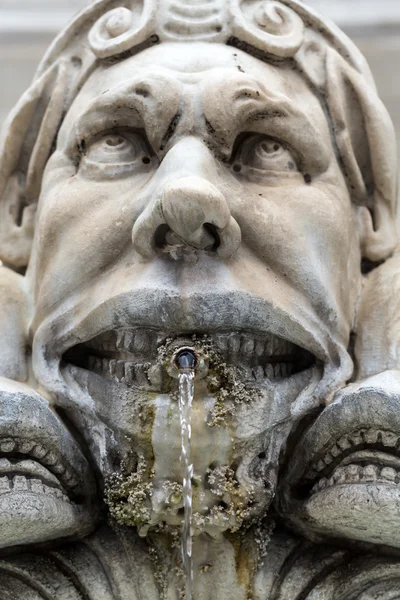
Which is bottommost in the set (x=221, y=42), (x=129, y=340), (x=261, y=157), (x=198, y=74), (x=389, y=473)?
(x=389, y=473)

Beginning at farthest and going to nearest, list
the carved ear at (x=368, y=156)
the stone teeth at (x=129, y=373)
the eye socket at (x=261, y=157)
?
the carved ear at (x=368, y=156) → the eye socket at (x=261, y=157) → the stone teeth at (x=129, y=373)

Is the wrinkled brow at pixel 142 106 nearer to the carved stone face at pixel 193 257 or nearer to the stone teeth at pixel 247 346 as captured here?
the carved stone face at pixel 193 257

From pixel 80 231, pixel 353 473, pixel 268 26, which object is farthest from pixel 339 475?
pixel 268 26

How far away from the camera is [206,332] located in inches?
54.1

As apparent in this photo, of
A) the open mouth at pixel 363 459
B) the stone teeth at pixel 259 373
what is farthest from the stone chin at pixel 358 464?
the stone teeth at pixel 259 373

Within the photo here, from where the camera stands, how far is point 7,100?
268 centimetres

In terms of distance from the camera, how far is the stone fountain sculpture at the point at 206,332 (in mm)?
1361

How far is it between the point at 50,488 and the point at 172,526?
19 centimetres

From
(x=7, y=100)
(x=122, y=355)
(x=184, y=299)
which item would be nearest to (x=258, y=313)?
(x=184, y=299)

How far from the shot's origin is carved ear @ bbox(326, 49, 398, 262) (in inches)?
65.9

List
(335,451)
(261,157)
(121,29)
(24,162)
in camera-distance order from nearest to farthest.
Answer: (335,451) → (261,157) → (121,29) → (24,162)

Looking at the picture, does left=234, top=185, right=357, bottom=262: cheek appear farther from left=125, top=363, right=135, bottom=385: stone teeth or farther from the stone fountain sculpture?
left=125, top=363, right=135, bottom=385: stone teeth

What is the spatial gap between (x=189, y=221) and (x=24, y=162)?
0.55 m

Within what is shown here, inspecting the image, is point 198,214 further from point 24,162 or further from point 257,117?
point 24,162
